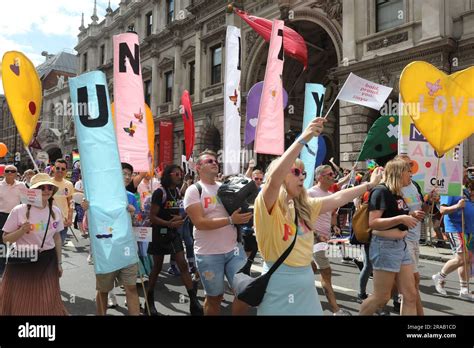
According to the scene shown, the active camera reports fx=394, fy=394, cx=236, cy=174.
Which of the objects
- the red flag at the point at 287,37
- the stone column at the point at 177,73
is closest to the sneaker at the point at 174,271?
the red flag at the point at 287,37

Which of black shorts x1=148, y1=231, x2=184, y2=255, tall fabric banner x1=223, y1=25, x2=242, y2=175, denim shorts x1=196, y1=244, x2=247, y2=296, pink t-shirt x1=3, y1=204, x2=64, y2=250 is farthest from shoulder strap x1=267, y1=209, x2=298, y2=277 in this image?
tall fabric banner x1=223, y1=25, x2=242, y2=175

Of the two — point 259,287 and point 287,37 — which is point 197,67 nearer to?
point 287,37

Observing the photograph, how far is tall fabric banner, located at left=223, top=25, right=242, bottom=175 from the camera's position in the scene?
6.03 meters

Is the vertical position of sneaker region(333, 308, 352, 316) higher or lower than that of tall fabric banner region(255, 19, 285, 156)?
lower

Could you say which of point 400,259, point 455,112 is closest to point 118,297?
point 400,259

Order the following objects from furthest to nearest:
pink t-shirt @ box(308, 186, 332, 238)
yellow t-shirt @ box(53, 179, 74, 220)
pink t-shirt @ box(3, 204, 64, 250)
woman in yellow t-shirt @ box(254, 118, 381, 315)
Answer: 1. yellow t-shirt @ box(53, 179, 74, 220)
2. pink t-shirt @ box(308, 186, 332, 238)
3. pink t-shirt @ box(3, 204, 64, 250)
4. woman in yellow t-shirt @ box(254, 118, 381, 315)

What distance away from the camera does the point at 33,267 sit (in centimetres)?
388

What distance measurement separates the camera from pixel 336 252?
795 centimetres

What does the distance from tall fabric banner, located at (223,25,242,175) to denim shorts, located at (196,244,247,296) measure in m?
2.04

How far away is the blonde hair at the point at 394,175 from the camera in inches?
153

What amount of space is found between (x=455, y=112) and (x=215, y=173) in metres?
3.30

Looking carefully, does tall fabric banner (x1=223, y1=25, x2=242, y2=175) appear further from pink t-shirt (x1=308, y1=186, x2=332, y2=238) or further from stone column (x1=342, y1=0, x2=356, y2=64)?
stone column (x1=342, y1=0, x2=356, y2=64)

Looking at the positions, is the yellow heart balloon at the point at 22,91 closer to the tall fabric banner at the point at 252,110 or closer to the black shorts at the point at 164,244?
the black shorts at the point at 164,244

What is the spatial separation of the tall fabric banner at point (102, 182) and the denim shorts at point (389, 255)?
7.75 ft
